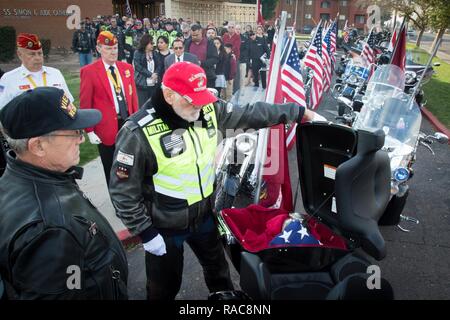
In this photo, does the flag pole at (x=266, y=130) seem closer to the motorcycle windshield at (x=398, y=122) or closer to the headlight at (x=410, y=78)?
the motorcycle windshield at (x=398, y=122)

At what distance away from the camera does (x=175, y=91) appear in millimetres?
2102

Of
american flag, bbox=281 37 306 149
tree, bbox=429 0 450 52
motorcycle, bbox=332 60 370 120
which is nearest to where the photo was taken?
american flag, bbox=281 37 306 149

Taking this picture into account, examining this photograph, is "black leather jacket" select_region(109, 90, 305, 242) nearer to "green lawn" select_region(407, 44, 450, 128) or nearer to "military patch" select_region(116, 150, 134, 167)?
"military patch" select_region(116, 150, 134, 167)

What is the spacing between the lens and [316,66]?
7195mm

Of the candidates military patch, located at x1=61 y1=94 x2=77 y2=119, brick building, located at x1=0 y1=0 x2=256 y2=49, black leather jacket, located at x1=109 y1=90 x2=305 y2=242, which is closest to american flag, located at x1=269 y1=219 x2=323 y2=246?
black leather jacket, located at x1=109 y1=90 x2=305 y2=242

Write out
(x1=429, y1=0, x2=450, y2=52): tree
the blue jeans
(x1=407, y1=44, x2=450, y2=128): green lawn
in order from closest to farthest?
1. (x1=407, y1=44, x2=450, y2=128): green lawn
2. the blue jeans
3. (x1=429, y1=0, x2=450, y2=52): tree

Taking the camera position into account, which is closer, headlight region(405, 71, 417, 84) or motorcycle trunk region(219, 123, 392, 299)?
motorcycle trunk region(219, 123, 392, 299)

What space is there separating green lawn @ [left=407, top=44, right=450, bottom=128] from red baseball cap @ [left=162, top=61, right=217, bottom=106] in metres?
8.73

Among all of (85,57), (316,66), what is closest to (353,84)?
(316,66)

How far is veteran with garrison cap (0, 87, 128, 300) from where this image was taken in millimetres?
1222

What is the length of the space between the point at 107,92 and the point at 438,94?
12.4m

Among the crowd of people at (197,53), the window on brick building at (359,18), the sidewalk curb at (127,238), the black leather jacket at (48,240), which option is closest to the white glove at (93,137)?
the sidewalk curb at (127,238)

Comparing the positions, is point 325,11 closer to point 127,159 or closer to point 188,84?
point 188,84

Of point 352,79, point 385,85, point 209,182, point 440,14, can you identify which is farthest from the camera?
point 440,14
